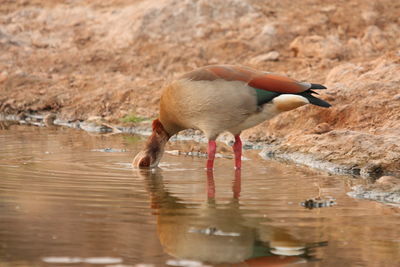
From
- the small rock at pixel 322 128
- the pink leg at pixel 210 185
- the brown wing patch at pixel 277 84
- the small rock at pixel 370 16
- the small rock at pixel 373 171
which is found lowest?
the pink leg at pixel 210 185

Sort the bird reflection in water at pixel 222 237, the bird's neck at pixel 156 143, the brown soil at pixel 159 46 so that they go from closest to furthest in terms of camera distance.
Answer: the bird reflection in water at pixel 222 237 → the bird's neck at pixel 156 143 → the brown soil at pixel 159 46

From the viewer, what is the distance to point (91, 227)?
5.23 m

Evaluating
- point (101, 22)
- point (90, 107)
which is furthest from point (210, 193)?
point (101, 22)

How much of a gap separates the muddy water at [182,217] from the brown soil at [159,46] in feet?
12.1

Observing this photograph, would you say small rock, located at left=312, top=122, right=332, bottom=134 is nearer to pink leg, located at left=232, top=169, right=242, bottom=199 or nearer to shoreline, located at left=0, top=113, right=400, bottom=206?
shoreline, located at left=0, top=113, right=400, bottom=206

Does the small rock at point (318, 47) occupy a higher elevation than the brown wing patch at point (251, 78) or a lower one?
higher

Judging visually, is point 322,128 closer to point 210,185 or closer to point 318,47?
point 210,185

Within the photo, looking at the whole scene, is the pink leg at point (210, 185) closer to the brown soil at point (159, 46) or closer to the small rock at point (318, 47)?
the brown soil at point (159, 46)

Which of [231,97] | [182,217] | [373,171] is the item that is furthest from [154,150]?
[182,217]

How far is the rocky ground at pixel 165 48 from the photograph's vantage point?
1326cm

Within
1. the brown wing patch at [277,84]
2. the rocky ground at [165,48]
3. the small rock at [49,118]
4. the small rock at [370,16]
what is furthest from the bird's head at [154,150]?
the small rock at [370,16]

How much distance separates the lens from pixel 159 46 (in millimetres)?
15867

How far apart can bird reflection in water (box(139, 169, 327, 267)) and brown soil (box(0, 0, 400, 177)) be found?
524 cm

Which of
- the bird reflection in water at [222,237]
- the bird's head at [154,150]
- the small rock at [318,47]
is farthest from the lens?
the small rock at [318,47]
